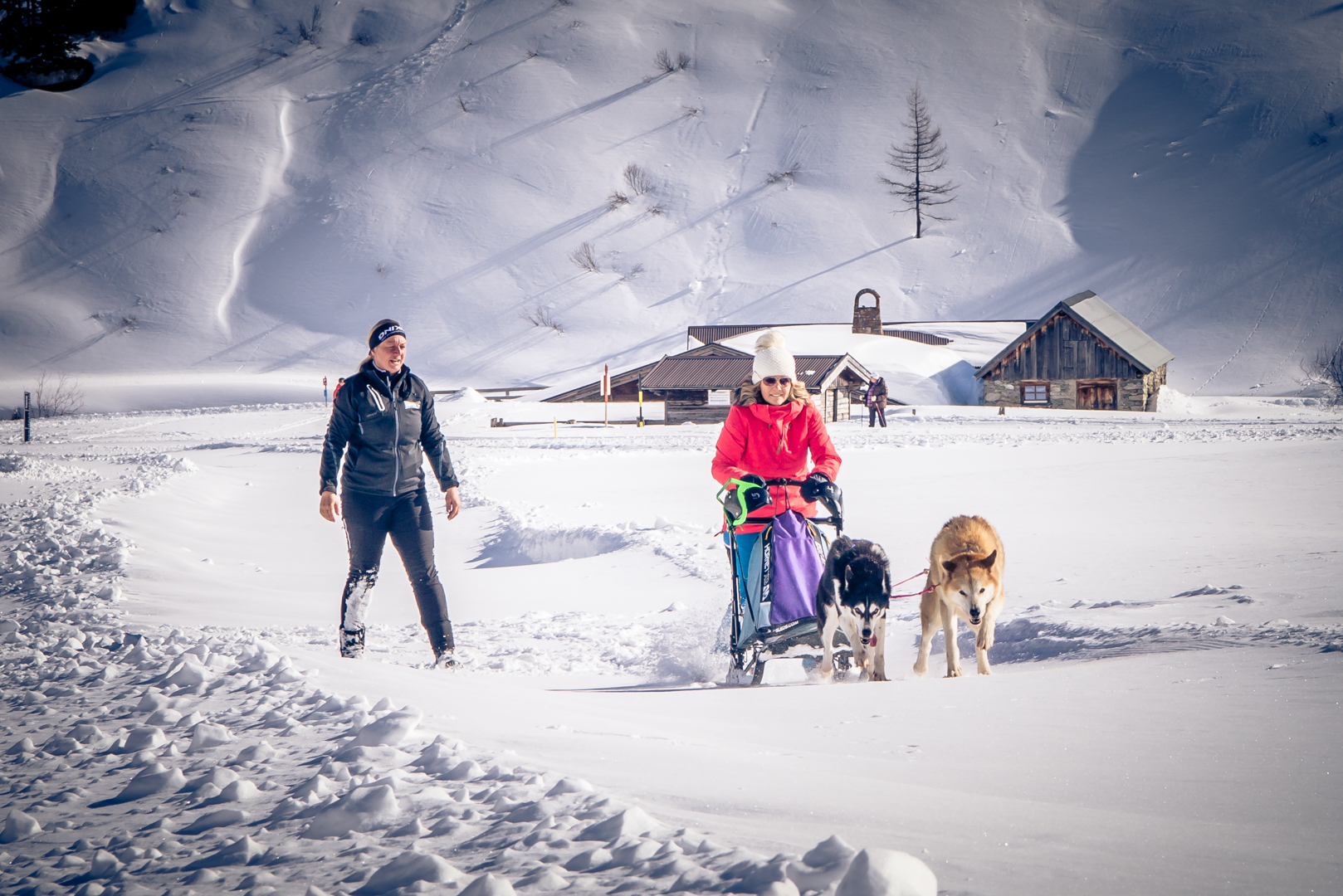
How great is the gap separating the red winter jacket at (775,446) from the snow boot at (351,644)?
2276mm

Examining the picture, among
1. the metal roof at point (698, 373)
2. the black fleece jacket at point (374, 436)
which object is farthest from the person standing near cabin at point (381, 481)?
the metal roof at point (698, 373)

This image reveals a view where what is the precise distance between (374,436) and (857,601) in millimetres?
2792

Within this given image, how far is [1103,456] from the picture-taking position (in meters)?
17.9

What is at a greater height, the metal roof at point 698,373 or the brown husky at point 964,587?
the metal roof at point 698,373

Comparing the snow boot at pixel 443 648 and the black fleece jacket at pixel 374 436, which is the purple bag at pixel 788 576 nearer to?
the snow boot at pixel 443 648

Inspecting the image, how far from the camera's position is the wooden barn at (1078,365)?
39.9m

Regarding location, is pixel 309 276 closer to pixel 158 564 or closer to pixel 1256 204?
pixel 158 564

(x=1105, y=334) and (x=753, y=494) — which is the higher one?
(x=1105, y=334)

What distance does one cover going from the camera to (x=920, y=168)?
75188 mm

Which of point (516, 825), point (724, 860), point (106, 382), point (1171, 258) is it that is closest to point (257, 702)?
point (516, 825)

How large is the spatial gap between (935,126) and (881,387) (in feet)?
192

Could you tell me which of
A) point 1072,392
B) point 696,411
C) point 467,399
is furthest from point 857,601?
point 1072,392

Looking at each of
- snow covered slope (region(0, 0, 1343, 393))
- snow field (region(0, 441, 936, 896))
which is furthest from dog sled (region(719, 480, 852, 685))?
snow covered slope (region(0, 0, 1343, 393))

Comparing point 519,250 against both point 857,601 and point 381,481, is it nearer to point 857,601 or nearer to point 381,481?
point 381,481
